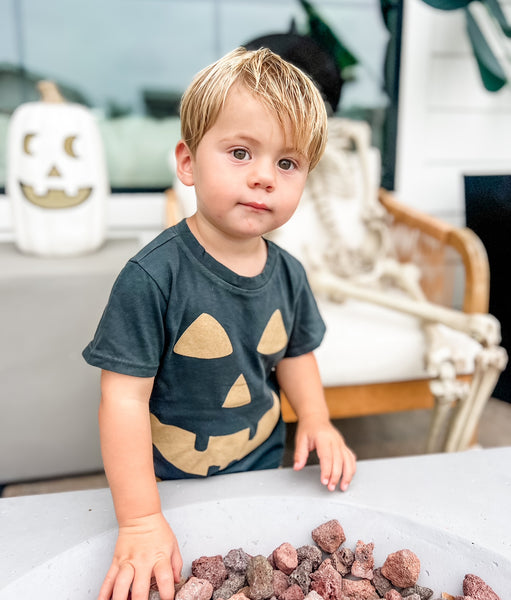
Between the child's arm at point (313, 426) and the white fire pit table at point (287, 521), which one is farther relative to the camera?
the child's arm at point (313, 426)

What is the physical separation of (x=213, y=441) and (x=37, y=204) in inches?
34.2

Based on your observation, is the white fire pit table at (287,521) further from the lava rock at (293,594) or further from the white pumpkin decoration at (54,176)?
the white pumpkin decoration at (54,176)

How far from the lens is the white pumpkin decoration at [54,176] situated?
51.2 inches

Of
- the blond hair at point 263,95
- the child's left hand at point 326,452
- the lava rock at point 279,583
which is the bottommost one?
the lava rock at point 279,583

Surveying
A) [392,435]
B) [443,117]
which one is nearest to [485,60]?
A: [443,117]

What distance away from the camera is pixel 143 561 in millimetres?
545

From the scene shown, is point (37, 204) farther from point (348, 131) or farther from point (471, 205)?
point (471, 205)

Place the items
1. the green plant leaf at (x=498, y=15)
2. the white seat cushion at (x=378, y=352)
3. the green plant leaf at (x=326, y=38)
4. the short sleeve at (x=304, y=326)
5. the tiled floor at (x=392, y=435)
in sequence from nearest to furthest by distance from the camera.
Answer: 1. the short sleeve at (x=304, y=326)
2. the white seat cushion at (x=378, y=352)
3. the tiled floor at (x=392, y=435)
4. the green plant leaf at (x=498, y=15)
5. the green plant leaf at (x=326, y=38)

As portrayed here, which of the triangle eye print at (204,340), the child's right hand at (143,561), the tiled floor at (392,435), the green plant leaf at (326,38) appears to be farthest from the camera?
the green plant leaf at (326,38)

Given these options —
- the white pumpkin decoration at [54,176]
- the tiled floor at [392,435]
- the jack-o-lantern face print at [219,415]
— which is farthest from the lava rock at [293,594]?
the white pumpkin decoration at [54,176]

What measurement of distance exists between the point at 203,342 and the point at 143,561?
252mm

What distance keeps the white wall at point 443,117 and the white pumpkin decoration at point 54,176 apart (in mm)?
1223

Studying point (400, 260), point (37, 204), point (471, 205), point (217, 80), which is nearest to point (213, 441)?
point (217, 80)

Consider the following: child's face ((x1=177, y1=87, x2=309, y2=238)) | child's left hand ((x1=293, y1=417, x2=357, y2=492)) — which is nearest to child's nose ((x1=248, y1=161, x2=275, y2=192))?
child's face ((x1=177, y1=87, x2=309, y2=238))
